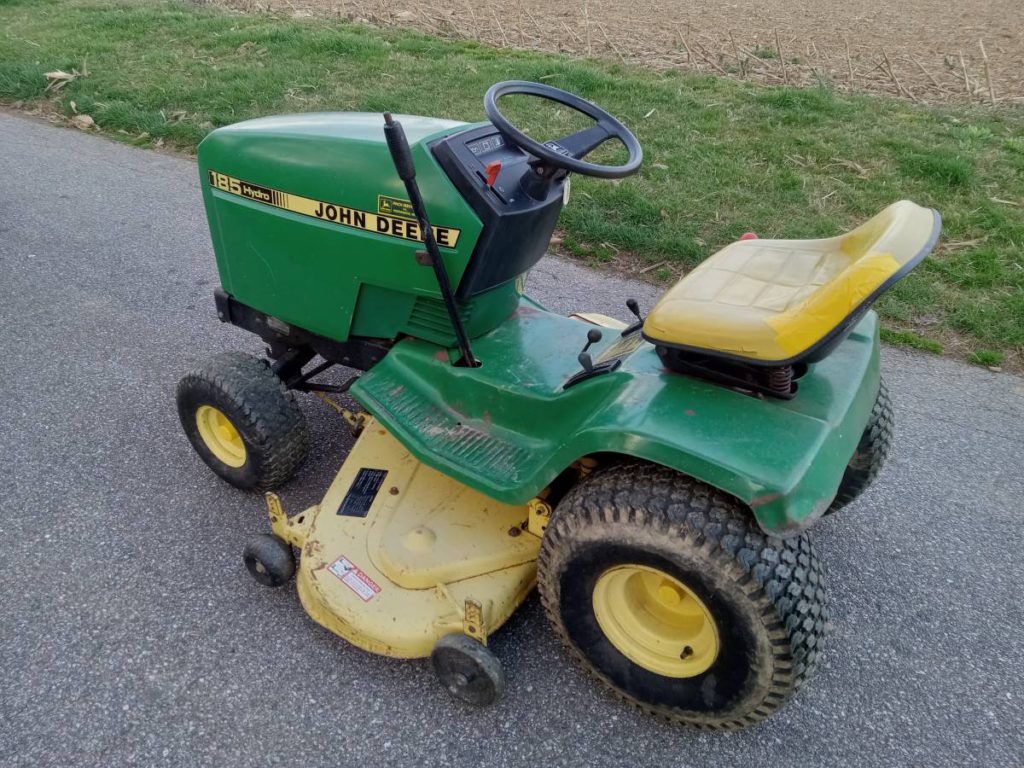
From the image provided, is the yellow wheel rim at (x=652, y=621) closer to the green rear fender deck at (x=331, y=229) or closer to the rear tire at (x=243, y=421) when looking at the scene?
the green rear fender deck at (x=331, y=229)

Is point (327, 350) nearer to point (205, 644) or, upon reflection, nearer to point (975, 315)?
point (205, 644)

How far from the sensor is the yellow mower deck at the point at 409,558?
74.6 inches

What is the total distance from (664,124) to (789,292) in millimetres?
4463

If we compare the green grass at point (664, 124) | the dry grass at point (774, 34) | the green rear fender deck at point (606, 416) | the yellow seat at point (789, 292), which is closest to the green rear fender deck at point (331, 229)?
the green rear fender deck at point (606, 416)

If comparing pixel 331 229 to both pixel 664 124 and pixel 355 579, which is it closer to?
pixel 355 579

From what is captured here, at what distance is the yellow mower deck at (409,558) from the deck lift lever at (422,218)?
43 centimetres

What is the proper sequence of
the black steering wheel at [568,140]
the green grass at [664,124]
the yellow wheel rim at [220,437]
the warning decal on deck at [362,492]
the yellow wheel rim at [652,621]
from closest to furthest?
the yellow wheel rim at [652,621] < the black steering wheel at [568,140] < the warning decal on deck at [362,492] < the yellow wheel rim at [220,437] < the green grass at [664,124]

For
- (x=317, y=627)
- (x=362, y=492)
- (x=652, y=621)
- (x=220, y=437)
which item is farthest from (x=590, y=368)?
(x=220, y=437)

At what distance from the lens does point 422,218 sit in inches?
76.8

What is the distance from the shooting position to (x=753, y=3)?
12.2 metres

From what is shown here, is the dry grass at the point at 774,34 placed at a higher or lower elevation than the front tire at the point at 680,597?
lower

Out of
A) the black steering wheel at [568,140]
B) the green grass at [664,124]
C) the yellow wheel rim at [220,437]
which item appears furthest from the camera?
the green grass at [664,124]

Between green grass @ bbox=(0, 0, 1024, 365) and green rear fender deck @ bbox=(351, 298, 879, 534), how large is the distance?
2.06 metres

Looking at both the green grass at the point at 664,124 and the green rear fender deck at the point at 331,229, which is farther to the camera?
the green grass at the point at 664,124
